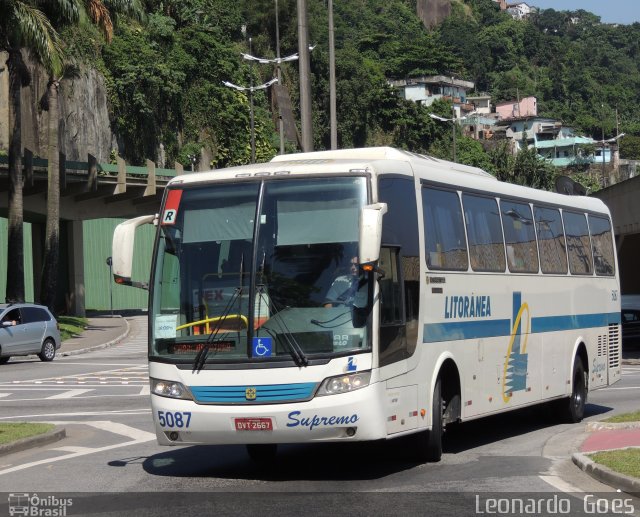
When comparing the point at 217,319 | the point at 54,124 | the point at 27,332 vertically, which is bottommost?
the point at 27,332

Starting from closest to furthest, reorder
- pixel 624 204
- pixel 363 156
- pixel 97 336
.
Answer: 1. pixel 363 156
2. pixel 624 204
3. pixel 97 336

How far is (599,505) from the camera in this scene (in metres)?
10.3

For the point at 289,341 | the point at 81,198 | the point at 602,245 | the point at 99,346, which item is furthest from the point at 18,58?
the point at 289,341

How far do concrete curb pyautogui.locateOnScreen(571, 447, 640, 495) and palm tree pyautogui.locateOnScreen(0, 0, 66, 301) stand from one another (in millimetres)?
30889

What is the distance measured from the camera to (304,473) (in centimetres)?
1267

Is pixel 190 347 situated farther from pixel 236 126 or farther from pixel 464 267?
pixel 236 126

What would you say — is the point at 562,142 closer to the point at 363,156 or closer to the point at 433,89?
the point at 433,89

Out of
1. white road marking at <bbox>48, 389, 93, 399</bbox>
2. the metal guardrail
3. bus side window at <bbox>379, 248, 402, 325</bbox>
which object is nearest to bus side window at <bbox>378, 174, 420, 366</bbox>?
bus side window at <bbox>379, 248, 402, 325</bbox>

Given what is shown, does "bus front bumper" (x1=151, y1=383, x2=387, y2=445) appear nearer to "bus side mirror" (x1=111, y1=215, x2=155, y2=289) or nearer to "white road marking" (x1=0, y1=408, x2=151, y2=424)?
"bus side mirror" (x1=111, y1=215, x2=155, y2=289)

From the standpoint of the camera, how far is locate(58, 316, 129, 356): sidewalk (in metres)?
43.1

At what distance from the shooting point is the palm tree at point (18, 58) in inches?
1576

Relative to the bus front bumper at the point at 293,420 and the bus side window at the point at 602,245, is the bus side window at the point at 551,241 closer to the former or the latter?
the bus side window at the point at 602,245

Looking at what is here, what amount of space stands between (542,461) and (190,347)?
4.20 m

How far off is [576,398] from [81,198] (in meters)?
50.2
